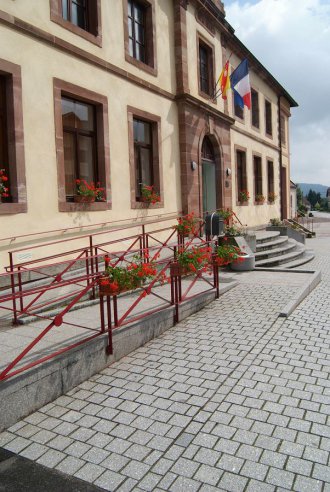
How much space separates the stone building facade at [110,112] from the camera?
22.9ft

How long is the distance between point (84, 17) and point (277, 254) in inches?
316

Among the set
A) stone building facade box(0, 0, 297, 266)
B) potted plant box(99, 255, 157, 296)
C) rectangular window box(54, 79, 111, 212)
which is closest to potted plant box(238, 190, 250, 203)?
stone building facade box(0, 0, 297, 266)

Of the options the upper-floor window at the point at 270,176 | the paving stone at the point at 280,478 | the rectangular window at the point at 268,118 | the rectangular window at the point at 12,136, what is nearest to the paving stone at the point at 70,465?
the paving stone at the point at 280,478

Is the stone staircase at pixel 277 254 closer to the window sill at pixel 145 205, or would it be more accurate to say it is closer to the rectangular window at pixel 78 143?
the window sill at pixel 145 205

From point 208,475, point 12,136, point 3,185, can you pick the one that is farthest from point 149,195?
point 208,475

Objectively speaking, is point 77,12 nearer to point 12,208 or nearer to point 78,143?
point 78,143

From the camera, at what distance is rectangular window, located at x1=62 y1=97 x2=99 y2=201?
822 cm

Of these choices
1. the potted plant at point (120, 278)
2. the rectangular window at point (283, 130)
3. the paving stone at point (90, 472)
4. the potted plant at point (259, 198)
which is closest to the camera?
the paving stone at point (90, 472)

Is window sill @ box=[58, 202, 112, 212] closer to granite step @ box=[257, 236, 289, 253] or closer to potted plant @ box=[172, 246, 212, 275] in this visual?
potted plant @ box=[172, 246, 212, 275]

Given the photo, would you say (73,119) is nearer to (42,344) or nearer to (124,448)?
(42,344)

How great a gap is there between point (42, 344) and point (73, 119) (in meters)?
5.50

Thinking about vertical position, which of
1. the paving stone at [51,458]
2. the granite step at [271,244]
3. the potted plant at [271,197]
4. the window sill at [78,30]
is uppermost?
the window sill at [78,30]

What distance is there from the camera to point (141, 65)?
33.4ft

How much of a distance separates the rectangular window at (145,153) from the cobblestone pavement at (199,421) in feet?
18.8
